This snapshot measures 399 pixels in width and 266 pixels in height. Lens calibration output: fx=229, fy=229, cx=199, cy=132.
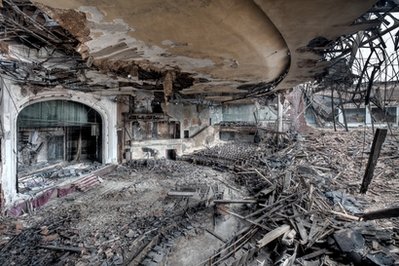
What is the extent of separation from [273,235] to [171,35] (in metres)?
4.24

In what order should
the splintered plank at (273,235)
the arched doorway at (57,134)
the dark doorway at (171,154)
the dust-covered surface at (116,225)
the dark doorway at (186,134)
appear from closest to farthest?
the dust-covered surface at (116,225), the splintered plank at (273,235), the arched doorway at (57,134), the dark doorway at (171,154), the dark doorway at (186,134)

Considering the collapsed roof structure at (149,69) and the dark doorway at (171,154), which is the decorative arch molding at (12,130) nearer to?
the collapsed roof structure at (149,69)

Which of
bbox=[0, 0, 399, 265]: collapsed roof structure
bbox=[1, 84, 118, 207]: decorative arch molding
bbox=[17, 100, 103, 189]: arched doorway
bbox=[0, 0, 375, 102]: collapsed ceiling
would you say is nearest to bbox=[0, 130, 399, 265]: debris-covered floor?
bbox=[0, 0, 399, 265]: collapsed roof structure

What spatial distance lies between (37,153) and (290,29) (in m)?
10.2

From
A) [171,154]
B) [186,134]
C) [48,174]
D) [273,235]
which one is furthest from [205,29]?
[186,134]

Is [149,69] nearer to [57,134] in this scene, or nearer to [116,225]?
[116,225]

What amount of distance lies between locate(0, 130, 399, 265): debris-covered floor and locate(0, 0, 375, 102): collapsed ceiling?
3394 millimetres

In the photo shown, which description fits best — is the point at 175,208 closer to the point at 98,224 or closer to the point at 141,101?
the point at 98,224

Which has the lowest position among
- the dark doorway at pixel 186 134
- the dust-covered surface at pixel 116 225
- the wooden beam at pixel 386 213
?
the dust-covered surface at pixel 116 225

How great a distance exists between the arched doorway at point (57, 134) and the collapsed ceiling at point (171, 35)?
9.15ft

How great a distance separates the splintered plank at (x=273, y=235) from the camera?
14.8ft

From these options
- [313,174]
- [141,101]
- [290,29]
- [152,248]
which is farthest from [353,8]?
[141,101]

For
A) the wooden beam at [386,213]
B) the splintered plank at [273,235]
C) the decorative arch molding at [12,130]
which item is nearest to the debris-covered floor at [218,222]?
the splintered plank at [273,235]

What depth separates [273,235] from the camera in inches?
185
